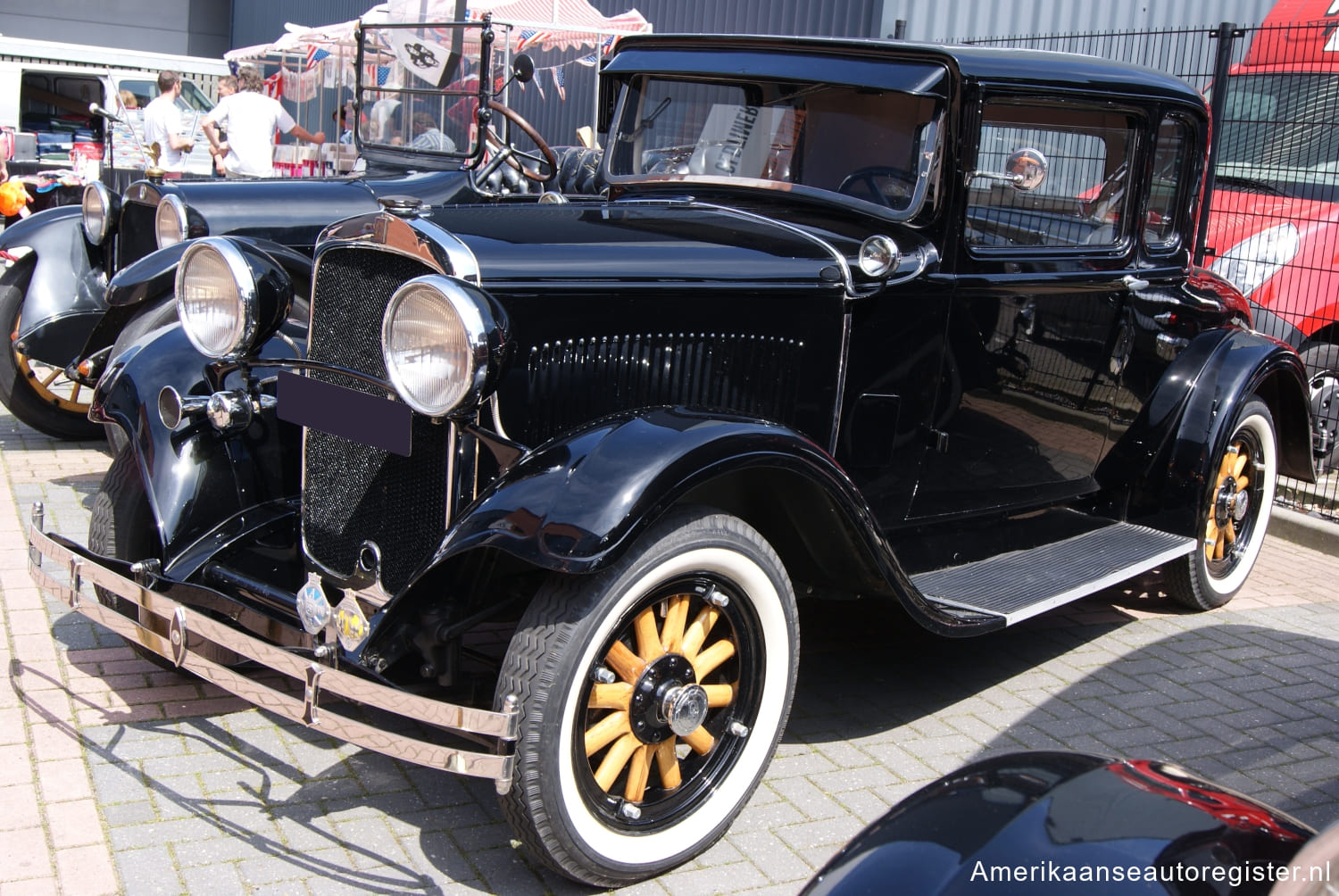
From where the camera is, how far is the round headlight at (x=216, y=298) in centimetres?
291

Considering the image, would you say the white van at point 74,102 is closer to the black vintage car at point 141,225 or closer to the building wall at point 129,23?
the black vintage car at point 141,225

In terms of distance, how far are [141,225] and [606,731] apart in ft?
14.0

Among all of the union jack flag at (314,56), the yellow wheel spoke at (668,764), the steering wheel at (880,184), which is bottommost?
the yellow wheel spoke at (668,764)

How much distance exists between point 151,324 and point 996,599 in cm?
313

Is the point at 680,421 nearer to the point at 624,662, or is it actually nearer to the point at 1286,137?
the point at 624,662

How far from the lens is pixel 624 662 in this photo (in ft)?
8.18

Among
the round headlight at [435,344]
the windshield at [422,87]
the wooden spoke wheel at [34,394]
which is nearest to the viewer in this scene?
the round headlight at [435,344]

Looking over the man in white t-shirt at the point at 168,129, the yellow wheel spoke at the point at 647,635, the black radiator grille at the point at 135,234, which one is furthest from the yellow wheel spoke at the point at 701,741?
the man in white t-shirt at the point at 168,129

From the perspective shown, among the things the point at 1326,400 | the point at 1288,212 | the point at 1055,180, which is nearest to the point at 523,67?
the point at 1055,180

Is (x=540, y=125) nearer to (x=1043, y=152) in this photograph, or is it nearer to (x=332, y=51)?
(x=332, y=51)

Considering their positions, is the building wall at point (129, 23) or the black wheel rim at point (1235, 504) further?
the building wall at point (129, 23)


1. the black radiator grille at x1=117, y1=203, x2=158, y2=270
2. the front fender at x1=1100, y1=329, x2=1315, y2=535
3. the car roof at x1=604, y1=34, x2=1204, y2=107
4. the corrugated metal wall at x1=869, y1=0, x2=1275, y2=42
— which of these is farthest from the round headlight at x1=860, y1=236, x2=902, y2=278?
the corrugated metal wall at x1=869, y1=0, x2=1275, y2=42

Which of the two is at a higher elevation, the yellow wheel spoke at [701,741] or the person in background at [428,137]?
the person in background at [428,137]

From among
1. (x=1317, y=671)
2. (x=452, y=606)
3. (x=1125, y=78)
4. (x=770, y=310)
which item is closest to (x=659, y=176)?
(x=770, y=310)
